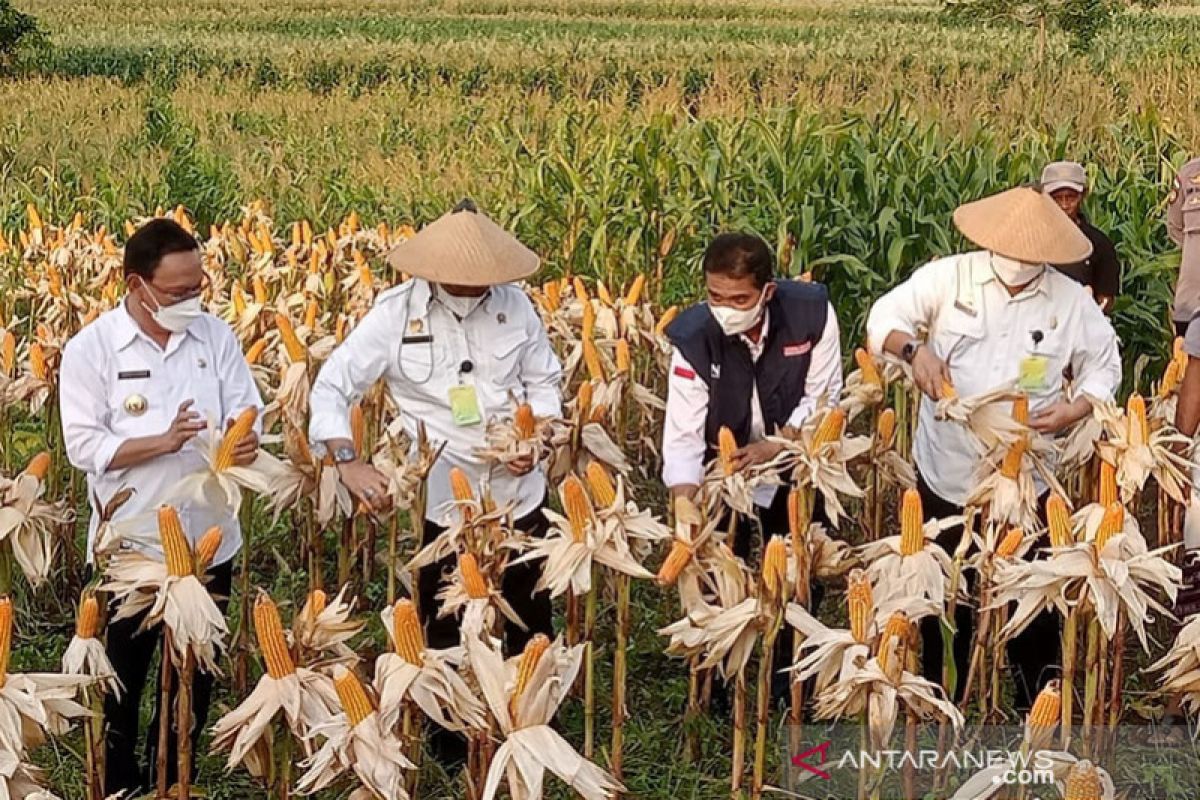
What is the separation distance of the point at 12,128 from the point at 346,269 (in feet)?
25.3

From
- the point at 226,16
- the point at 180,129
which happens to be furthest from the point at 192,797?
the point at 226,16

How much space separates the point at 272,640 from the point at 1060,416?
88.5 inches

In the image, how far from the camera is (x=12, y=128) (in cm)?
1326

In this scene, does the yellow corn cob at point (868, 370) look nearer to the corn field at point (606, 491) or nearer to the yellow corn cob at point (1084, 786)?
the corn field at point (606, 491)

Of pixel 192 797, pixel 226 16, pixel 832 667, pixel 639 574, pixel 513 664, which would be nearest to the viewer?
pixel 513 664

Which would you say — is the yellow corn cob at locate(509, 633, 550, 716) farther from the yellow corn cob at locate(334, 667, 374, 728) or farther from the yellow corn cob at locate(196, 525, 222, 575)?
the yellow corn cob at locate(196, 525, 222, 575)

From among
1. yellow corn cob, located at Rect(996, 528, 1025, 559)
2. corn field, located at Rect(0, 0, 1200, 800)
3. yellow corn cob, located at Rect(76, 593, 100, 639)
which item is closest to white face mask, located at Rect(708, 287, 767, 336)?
corn field, located at Rect(0, 0, 1200, 800)

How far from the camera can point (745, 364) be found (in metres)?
3.99

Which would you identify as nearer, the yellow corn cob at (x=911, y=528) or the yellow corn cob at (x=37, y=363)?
the yellow corn cob at (x=911, y=528)

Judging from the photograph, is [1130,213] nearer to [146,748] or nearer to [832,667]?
[832,667]

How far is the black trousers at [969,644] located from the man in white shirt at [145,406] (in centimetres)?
203

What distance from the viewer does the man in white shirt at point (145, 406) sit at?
136 inches

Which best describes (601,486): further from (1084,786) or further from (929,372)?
(1084,786)

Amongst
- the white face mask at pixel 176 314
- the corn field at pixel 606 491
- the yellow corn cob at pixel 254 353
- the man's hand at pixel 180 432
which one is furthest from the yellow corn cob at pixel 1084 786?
the yellow corn cob at pixel 254 353
